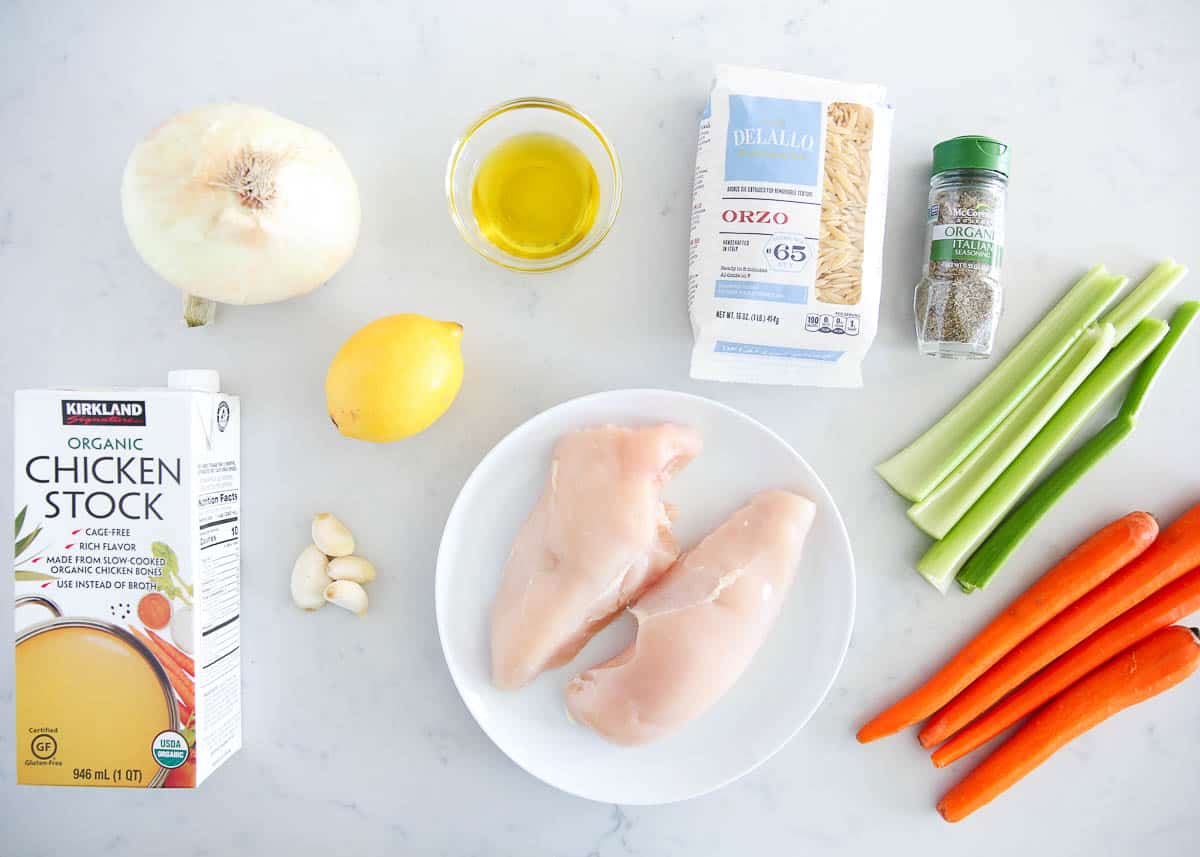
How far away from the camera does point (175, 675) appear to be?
0.89 metres

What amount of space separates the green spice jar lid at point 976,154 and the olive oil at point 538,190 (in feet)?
1.52

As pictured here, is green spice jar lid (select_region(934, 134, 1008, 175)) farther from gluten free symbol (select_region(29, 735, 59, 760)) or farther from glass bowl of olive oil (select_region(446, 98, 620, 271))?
gluten free symbol (select_region(29, 735, 59, 760))

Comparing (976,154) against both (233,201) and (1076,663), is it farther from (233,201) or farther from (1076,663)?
(233,201)

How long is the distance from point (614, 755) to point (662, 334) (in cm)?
58

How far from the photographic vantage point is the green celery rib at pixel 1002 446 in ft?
3.33

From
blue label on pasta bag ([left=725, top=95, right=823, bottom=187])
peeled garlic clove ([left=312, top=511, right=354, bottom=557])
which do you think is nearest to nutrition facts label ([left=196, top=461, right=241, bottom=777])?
peeled garlic clove ([left=312, top=511, right=354, bottom=557])

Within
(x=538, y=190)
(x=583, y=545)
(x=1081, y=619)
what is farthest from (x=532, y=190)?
(x=1081, y=619)

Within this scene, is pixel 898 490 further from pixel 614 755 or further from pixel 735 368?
pixel 614 755

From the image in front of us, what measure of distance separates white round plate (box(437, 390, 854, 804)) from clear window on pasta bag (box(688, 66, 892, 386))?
0.44ft

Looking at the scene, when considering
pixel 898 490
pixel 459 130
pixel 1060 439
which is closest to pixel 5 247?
pixel 459 130

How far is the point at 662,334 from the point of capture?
3.41 ft

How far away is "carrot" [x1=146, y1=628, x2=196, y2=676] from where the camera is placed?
2.91ft

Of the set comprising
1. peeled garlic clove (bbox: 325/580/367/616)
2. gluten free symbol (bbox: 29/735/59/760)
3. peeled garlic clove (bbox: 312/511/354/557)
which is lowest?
gluten free symbol (bbox: 29/735/59/760)

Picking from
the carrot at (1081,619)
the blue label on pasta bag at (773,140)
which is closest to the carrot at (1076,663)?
the carrot at (1081,619)
